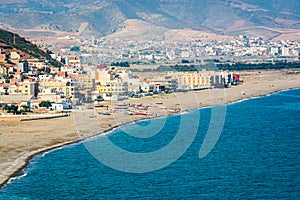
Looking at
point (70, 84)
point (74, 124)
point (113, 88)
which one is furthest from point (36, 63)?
point (74, 124)

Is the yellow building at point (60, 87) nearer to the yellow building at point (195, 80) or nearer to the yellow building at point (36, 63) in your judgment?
the yellow building at point (36, 63)

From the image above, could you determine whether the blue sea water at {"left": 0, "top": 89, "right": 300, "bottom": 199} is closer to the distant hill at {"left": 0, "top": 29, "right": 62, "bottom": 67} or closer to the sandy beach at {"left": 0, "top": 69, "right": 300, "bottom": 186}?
the sandy beach at {"left": 0, "top": 69, "right": 300, "bottom": 186}

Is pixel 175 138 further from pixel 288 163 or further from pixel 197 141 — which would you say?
pixel 288 163

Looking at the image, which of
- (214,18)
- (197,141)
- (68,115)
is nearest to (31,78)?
(68,115)

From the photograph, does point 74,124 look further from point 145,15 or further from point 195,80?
point 145,15

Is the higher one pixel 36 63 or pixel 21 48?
pixel 21 48
